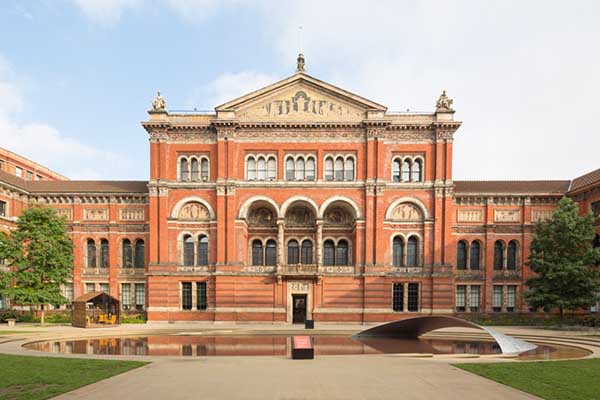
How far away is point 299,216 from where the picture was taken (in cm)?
4231

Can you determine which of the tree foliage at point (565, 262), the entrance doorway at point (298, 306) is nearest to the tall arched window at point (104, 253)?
the entrance doorway at point (298, 306)

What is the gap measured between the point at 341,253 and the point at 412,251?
709cm

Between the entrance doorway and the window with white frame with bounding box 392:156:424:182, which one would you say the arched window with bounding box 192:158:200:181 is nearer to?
the entrance doorway

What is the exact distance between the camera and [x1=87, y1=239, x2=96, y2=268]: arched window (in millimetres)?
43375

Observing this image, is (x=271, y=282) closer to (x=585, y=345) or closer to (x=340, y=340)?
(x=340, y=340)

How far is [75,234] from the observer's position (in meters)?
43.0

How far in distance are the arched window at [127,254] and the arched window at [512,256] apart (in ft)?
129

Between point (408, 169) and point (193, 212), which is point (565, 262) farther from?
point (193, 212)

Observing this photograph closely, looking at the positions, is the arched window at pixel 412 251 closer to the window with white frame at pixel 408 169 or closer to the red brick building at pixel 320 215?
the red brick building at pixel 320 215

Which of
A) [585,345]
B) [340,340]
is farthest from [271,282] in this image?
[585,345]

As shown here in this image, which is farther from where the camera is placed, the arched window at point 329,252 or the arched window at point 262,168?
the arched window at point 329,252

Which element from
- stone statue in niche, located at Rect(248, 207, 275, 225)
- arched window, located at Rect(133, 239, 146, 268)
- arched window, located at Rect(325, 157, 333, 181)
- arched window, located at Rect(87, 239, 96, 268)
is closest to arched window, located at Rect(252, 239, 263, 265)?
stone statue in niche, located at Rect(248, 207, 275, 225)

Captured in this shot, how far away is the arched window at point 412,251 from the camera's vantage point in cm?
4000

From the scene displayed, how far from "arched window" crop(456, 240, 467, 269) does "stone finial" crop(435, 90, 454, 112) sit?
13.7 meters
